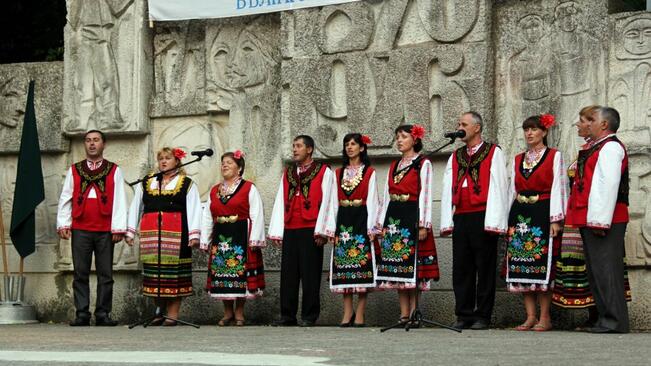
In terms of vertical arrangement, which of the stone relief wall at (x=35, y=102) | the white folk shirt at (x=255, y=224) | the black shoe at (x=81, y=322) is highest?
the stone relief wall at (x=35, y=102)

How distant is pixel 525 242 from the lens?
1107cm

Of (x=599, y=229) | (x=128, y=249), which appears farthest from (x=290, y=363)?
(x=128, y=249)

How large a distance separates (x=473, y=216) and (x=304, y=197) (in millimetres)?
1630

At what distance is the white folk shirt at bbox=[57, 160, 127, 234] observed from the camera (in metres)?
13.0

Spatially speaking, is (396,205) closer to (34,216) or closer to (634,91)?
(634,91)

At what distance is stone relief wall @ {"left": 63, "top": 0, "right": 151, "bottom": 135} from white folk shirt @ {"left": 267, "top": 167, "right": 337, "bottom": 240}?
211 centimetres

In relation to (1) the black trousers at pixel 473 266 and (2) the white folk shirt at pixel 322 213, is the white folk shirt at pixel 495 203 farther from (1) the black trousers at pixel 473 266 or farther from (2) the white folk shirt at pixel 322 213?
(2) the white folk shirt at pixel 322 213

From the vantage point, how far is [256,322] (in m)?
13.1

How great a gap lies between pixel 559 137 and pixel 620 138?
0.54m

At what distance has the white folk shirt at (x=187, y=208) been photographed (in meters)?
12.6

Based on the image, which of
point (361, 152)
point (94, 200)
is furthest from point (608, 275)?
point (94, 200)

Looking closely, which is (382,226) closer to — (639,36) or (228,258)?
(228,258)

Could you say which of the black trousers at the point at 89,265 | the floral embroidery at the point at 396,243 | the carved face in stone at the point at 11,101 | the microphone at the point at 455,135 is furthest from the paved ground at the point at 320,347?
the carved face in stone at the point at 11,101

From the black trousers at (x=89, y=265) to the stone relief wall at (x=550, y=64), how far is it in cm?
386
